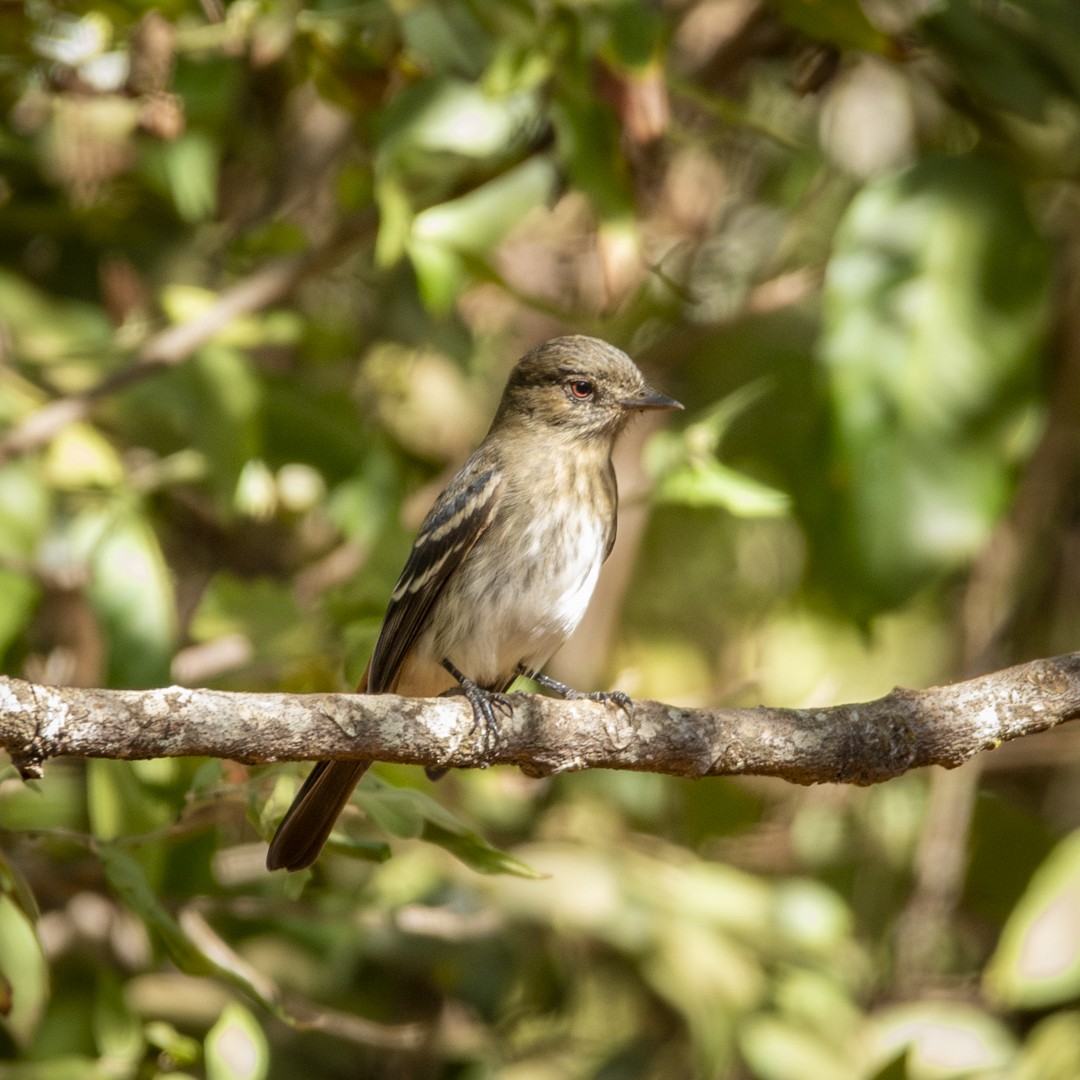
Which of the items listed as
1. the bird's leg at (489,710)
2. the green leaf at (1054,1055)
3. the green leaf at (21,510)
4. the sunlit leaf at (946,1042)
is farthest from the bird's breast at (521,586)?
the green leaf at (1054,1055)

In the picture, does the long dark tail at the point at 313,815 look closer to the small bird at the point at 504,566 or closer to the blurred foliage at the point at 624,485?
the blurred foliage at the point at 624,485

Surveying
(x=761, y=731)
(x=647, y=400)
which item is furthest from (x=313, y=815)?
(x=647, y=400)

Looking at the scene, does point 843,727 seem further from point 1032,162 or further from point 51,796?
point 1032,162

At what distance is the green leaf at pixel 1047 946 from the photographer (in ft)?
11.3

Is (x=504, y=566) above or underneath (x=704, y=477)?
underneath

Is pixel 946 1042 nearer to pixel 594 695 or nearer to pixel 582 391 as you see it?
pixel 594 695

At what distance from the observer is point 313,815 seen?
126 inches

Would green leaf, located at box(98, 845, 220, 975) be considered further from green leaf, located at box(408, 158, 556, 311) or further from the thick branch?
green leaf, located at box(408, 158, 556, 311)

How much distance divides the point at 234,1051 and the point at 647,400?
2.03 meters

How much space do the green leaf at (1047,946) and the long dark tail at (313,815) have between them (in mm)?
1558

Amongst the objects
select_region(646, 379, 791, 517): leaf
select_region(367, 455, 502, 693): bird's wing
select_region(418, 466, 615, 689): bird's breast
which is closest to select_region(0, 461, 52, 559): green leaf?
select_region(367, 455, 502, 693): bird's wing

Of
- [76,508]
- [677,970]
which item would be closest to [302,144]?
[76,508]

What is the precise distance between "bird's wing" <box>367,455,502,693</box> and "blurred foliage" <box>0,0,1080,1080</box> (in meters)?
0.07

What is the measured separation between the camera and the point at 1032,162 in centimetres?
409
